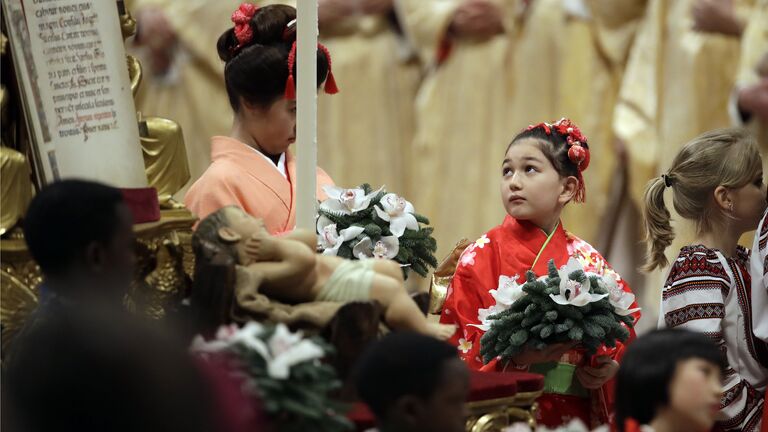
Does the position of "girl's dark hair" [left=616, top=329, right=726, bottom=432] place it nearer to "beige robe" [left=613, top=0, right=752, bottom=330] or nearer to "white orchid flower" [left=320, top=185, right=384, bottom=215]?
"white orchid flower" [left=320, top=185, right=384, bottom=215]

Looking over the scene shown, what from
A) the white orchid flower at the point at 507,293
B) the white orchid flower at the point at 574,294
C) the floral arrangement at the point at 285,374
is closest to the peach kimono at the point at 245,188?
the white orchid flower at the point at 507,293

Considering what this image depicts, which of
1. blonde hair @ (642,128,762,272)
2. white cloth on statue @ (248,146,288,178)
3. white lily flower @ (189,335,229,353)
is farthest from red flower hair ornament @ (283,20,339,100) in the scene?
white lily flower @ (189,335,229,353)

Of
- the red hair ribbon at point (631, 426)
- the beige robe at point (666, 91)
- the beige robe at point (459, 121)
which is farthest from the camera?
the beige robe at point (459, 121)

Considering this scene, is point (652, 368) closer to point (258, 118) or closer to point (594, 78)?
point (258, 118)

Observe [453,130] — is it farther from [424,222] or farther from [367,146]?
[424,222]

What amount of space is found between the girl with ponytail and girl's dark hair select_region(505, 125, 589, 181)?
0.23 metres

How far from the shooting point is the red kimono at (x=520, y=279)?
3566 millimetres

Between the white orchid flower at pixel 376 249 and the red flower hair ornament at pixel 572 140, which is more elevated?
the red flower hair ornament at pixel 572 140

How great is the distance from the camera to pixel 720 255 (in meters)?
3.72

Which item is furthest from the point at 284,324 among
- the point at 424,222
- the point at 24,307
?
the point at 424,222

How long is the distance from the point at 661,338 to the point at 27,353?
1098mm

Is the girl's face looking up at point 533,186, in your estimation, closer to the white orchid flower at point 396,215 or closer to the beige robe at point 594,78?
the white orchid flower at point 396,215

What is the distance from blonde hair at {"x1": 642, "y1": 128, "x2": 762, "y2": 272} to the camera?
12.5 ft

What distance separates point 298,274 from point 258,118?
976 mm
